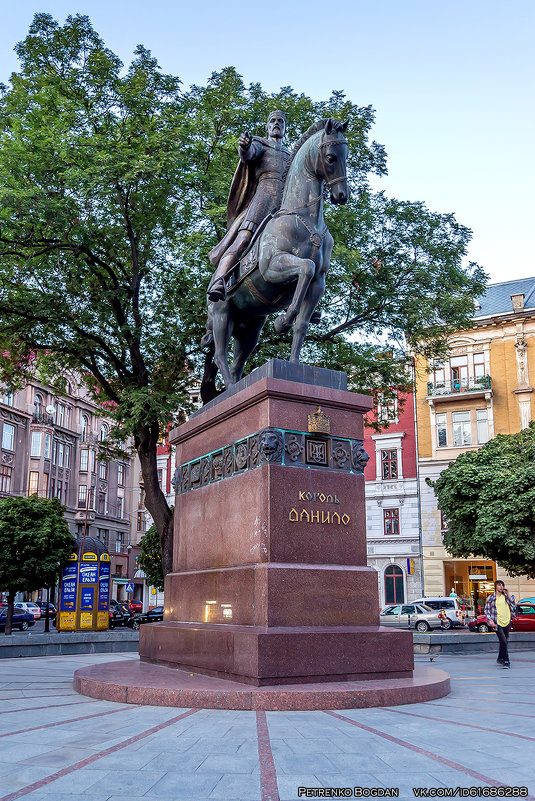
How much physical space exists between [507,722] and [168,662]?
4.38 meters

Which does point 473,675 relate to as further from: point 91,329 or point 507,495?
point 507,495

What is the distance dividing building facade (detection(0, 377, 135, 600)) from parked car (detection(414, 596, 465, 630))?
81.6ft

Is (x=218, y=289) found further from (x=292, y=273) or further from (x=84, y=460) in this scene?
(x=84, y=460)

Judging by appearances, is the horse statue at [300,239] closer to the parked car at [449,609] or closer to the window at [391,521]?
the parked car at [449,609]

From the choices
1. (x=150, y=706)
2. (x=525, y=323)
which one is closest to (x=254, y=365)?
(x=150, y=706)

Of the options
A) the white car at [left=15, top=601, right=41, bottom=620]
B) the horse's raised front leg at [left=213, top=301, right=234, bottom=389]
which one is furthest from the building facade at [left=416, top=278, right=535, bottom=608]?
the horse's raised front leg at [left=213, top=301, right=234, bottom=389]

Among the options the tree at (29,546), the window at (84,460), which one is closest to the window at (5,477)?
the window at (84,460)

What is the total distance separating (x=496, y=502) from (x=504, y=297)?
2263cm

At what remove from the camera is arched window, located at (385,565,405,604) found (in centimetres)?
4766

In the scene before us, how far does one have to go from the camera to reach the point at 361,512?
8.12 meters

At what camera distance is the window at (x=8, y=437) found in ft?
182

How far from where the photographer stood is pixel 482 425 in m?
48.1

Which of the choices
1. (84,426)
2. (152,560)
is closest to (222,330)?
(152,560)

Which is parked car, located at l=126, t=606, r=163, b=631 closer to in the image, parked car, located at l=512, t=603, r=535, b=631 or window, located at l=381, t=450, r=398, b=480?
parked car, located at l=512, t=603, r=535, b=631
